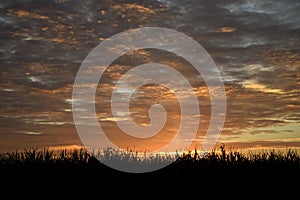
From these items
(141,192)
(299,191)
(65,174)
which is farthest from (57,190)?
(299,191)

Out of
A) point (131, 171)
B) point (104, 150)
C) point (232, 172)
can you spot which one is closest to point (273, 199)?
point (232, 172)

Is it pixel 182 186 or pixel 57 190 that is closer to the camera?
pixel 57 190

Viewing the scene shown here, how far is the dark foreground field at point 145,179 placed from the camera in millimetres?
10852

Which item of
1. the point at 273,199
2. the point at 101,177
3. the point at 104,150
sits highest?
the point at 104,150

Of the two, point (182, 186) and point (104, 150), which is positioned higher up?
point (104, 150)

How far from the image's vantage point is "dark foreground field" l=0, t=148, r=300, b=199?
35.6ft

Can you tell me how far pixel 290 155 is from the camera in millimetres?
15523

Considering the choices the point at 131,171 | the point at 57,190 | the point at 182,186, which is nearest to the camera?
the point at 57,190

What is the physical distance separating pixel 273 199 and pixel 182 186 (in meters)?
2.42

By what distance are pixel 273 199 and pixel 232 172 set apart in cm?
219

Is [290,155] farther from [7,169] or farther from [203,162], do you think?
[7,169]

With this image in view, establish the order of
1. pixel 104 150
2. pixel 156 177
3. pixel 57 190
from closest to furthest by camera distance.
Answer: pixel 57 190, pixel 156 177, pixel 104 150

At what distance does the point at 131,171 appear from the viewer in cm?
1332

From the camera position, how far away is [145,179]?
40.2 ft
